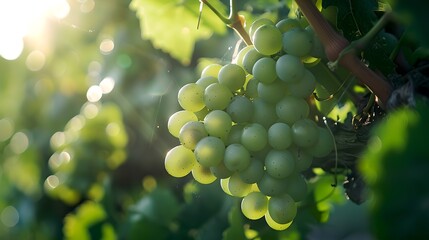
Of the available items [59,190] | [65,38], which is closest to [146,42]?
[65,38]

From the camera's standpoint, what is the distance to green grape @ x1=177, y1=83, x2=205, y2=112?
2.08 feet

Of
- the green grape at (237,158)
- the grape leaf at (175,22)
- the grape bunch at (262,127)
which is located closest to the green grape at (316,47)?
the grape bunch at (262,127)

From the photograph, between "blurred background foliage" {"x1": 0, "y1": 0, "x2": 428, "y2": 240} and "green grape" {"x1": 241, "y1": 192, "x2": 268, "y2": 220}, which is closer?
"green grape" {"x1": 241, "y1": 192, "x2": 268, "y2": 220}

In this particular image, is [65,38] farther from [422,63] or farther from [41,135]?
[422,63]

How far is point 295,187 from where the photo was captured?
62 centimetres

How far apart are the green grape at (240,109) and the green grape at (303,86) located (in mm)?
41

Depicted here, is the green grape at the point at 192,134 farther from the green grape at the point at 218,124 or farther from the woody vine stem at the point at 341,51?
the woody vine stem at the point at 341,51

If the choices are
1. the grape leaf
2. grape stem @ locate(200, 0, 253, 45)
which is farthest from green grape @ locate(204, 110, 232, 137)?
the grape leaf

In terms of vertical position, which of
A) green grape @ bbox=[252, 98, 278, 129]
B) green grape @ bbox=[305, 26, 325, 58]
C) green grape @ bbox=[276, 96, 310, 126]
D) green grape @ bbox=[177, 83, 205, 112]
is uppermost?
green grape @ bbox=[305, 26, 325, 58]

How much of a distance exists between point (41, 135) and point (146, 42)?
77cm

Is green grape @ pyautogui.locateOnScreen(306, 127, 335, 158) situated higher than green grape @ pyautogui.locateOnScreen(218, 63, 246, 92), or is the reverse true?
green grape @ pyautogui.locateOnScreen(218, 63, 246, 92)

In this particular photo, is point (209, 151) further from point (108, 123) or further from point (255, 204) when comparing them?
point (108, 123)

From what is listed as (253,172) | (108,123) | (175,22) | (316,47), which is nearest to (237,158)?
(253,172)

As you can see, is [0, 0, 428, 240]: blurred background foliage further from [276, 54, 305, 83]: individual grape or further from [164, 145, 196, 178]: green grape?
[164, 145, 196, 178]: green grape
